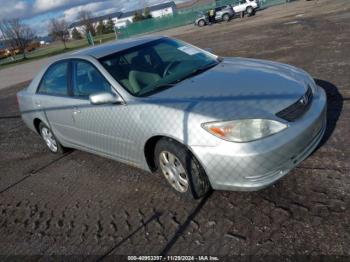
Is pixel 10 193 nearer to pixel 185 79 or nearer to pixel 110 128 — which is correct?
pixel 110 128

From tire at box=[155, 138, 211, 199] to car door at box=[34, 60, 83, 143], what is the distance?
1609 mm

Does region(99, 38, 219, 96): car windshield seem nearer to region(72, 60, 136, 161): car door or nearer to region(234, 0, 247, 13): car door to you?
region(72, 60, 136, 161): car door

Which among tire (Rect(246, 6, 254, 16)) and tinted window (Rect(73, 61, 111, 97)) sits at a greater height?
tinted window (Rect(73, 61, 111, 97))

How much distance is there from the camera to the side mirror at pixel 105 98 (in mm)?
3787

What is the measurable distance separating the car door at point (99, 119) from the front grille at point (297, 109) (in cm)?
154

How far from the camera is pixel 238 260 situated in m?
2.74

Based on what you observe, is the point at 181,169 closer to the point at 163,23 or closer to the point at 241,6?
the point at 241,6

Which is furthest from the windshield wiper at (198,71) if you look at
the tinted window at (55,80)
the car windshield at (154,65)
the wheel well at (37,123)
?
the wheel well at (37,123)

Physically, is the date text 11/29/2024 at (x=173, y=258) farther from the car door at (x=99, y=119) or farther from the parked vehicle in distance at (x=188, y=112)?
the car door at (x=99, y=119)

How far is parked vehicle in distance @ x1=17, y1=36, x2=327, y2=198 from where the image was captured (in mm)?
3078

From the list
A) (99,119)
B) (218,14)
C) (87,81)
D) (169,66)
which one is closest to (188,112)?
(169,66)

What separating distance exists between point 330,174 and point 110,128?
2.36m

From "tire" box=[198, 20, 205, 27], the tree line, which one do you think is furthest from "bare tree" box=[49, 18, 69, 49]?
"tire" box=[198, 20, 205, 27]

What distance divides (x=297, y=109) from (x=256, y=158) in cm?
71
